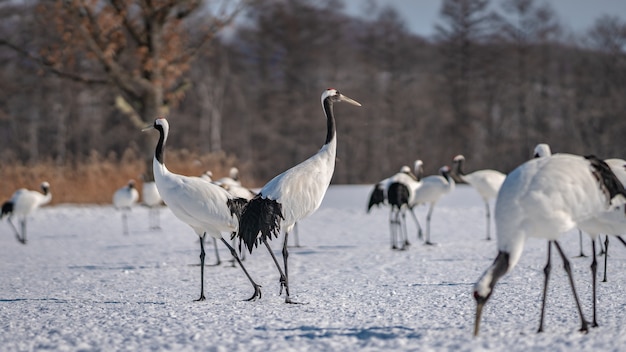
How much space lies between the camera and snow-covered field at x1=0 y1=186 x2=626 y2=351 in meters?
4.21

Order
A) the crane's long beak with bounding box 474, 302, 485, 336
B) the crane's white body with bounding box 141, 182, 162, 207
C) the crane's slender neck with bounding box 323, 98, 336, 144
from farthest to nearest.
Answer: the crane's white body with bounding box 141, 182, 162, 207, the crane's slender neck with bounding box 323, 98, 336, 144, the crane's long beak with bounding box 474, 302, 485, 336

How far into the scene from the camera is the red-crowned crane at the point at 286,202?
5.75 meters

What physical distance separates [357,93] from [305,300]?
32268 millimetres

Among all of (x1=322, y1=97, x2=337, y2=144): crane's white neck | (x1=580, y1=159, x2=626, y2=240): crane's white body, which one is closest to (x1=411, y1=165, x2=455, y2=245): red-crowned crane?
(x1=322, y1=97, x2=337, y2=144): crane's white neck

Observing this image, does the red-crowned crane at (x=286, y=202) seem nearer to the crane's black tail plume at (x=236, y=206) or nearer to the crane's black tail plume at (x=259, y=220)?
the crane's black tail plume at (x=259, y=220)

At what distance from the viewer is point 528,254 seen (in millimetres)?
8359

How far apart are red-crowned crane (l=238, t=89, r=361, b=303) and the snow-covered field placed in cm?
58

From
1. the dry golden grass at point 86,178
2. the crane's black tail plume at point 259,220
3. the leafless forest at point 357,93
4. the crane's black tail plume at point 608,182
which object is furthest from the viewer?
the leafless forest at point 357,93

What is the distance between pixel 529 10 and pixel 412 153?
9083 mm

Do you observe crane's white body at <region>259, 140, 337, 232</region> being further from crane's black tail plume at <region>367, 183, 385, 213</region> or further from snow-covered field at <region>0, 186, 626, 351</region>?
crane's black tail plume at <region>367, 183, 385, 213</region>

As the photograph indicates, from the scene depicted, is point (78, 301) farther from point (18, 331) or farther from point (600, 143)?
point (600, 143)

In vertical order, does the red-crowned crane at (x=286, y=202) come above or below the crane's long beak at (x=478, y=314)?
above

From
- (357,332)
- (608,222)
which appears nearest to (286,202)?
(357,332)

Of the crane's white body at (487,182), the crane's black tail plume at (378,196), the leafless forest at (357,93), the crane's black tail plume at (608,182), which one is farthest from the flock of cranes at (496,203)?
the leafless forest at (357,93)
